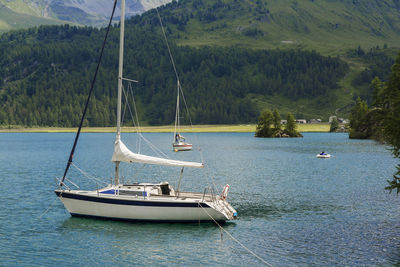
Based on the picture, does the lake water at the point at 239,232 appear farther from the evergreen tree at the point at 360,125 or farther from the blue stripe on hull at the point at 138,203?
the evergreen tree at the point at 360,125

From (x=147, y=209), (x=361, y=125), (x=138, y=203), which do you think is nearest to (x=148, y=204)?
(x=147, y=209)

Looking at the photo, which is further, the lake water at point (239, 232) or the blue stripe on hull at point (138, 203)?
the blue stripe on hull at point (138, 203)

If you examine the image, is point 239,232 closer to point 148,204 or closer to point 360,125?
point 148,204

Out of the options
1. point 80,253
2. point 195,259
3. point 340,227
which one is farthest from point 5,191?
point 340,227

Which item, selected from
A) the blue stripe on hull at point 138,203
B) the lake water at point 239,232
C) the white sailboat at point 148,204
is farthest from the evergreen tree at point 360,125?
the blue stripe on hull at point 138,203

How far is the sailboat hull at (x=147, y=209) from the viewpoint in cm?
3966

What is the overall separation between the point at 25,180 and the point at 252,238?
153ft

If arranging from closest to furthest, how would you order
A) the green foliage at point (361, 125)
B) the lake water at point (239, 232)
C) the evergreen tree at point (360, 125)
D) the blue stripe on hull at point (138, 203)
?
the lake water at point (239, 232)
the blue stripe on hull at point (138, 203)
the green foliage at point (361, 125)
the evergreen tree at point (360, 125)

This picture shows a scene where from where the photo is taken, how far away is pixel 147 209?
3994 cm

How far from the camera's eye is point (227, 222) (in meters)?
42.2

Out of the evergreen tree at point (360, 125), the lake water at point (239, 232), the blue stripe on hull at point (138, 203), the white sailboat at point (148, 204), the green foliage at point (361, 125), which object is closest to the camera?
the lake water at point (239, 232)

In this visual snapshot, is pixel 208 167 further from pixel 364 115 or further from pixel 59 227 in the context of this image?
pixel 364 115

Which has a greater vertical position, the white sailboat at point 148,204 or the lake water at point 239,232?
the white sailboat at point 148,204

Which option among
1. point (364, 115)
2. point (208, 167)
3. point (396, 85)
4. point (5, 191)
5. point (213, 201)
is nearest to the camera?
point (213, 201)
